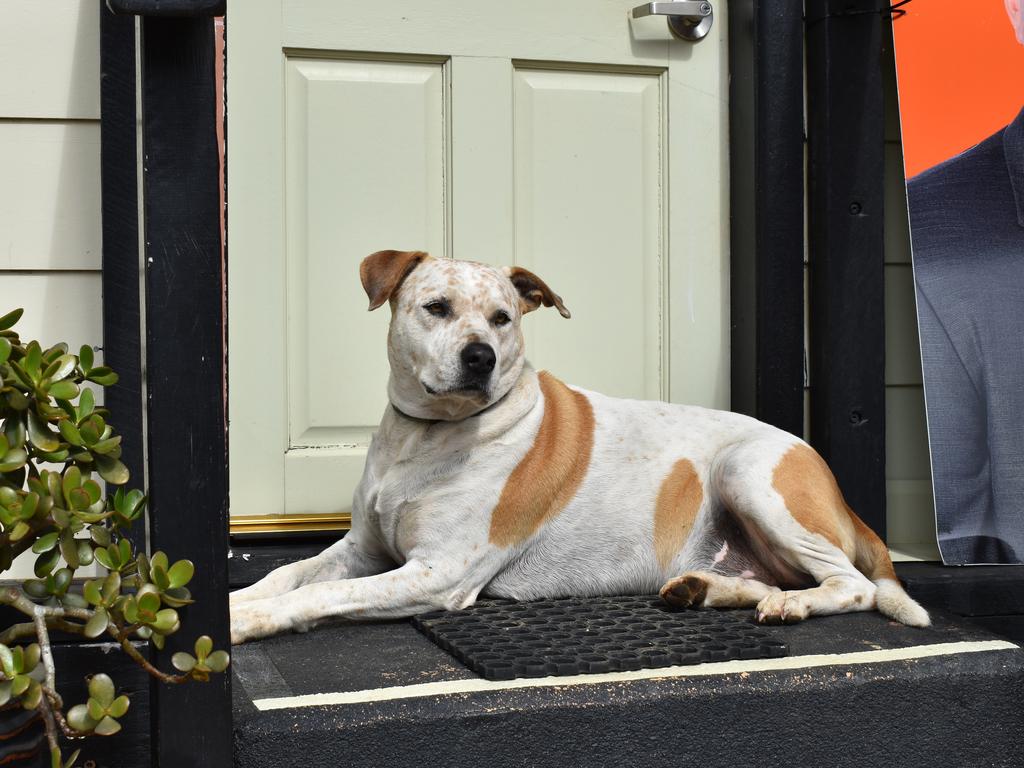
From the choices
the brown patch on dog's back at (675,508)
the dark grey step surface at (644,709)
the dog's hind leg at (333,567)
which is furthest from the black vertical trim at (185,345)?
the brown patch on dog's back at (675,508)

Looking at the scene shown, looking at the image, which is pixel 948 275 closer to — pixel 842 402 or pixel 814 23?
pixel 842 402

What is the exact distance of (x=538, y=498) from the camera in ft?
9.29

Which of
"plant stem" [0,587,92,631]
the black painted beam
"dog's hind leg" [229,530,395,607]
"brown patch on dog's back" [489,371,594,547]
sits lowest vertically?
"dog's hind leg" [229,530,395,607]

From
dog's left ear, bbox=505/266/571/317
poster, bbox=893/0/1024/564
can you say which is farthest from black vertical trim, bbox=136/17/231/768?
poster, bbox=893/0/1024/564

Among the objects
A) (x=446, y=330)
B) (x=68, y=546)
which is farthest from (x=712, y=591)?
(x=68, y=546)

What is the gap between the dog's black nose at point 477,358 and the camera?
2.66 meters

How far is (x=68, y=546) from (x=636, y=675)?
3.36 feet

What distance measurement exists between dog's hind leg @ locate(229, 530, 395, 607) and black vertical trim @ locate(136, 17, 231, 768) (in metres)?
0.87

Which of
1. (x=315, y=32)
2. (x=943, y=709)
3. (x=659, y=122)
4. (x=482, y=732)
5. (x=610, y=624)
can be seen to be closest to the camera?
(x=482, y=732)

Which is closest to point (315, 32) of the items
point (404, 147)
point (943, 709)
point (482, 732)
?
point (404, 147)

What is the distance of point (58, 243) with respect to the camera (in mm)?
2598

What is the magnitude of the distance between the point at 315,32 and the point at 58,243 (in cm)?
93

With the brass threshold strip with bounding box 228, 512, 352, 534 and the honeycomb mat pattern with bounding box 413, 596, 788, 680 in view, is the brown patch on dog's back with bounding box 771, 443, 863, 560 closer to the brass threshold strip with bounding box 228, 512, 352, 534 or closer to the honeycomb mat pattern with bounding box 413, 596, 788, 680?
the honeycomb mat pattern with bounding box 413, 596, 788, 680

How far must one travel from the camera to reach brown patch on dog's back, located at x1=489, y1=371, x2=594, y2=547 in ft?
9.13
